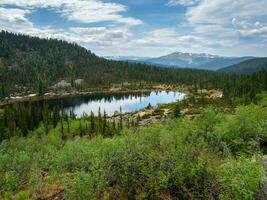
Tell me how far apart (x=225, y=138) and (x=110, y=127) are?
8378cm

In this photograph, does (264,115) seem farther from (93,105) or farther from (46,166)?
(93,105)

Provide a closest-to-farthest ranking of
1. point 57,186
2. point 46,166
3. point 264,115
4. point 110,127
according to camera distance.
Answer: point 57,186
point 46,166
point 264,115
point 110,127

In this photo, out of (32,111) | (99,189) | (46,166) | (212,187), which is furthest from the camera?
(32,111)

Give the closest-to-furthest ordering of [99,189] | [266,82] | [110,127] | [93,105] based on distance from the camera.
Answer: [99,189] < [110,127] < [266,82] < [93,105]

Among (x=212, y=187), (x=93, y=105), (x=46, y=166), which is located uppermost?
(x=212, y=187)

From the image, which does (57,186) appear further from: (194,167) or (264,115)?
(264,115)

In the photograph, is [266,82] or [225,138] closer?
[225,138]

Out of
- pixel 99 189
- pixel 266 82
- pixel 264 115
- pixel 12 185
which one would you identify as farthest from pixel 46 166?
pixel 266 82

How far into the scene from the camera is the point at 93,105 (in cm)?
19488

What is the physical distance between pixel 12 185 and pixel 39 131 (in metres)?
97.4

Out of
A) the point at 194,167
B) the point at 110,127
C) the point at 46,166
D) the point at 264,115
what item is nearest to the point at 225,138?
the point at 264,115

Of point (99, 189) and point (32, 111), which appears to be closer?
point (99, 189)

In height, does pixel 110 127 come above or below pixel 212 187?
below

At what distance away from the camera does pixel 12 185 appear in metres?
19.7
